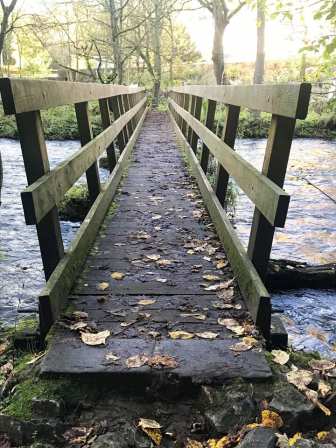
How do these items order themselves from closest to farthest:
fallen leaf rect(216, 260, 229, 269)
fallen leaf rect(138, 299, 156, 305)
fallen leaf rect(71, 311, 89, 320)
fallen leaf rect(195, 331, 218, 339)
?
1. fallen leaf rect(195, 331, 218, 339)
2. fallen leaf rect(71, 311, 89, 320)
3. fallen leaf rect(138, 299, 156, 305)
4. fallen leaf rect(216, 260, 229, 269)

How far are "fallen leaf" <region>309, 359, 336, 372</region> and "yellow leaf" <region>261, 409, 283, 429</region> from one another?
21.7 inches

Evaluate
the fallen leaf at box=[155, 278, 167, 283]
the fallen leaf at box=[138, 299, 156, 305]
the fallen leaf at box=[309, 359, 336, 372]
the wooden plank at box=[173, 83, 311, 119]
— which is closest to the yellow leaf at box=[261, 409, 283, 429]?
the fallen leaf at box=[309, 359, 336, 372]

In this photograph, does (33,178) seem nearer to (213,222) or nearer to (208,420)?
(208,420)

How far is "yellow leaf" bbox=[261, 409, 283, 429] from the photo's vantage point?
1.96 metres

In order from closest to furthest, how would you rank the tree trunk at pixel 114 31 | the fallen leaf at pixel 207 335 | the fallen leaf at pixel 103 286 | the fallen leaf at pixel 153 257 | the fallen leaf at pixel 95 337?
the fallen leaf at pixel 95 337 → the fallen leaf at pixel 207 335 → the fallen leaf at pixel 103 286 → the fallen leaf at pixel 153 257 → the tree trunk at pixel 114 31

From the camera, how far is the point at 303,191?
969 centimetres

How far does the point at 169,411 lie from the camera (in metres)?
2.14

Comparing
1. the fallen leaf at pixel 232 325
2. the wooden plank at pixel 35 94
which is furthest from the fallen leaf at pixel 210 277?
the wooden plank at pixel 35 94

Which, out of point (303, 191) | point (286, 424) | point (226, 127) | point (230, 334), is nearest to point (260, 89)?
point (226, 127)

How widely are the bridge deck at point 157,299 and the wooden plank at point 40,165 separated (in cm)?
34

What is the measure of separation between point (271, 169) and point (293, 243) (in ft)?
13.8

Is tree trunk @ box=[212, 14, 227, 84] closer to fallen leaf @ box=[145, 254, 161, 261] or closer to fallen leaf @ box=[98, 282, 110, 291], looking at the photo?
fallen leaf @ box=[145, 254, 161, 261]

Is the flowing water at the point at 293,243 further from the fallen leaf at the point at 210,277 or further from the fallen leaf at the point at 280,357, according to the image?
the fallen leaf at the point at 280,357

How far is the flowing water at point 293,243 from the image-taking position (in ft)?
14.8
